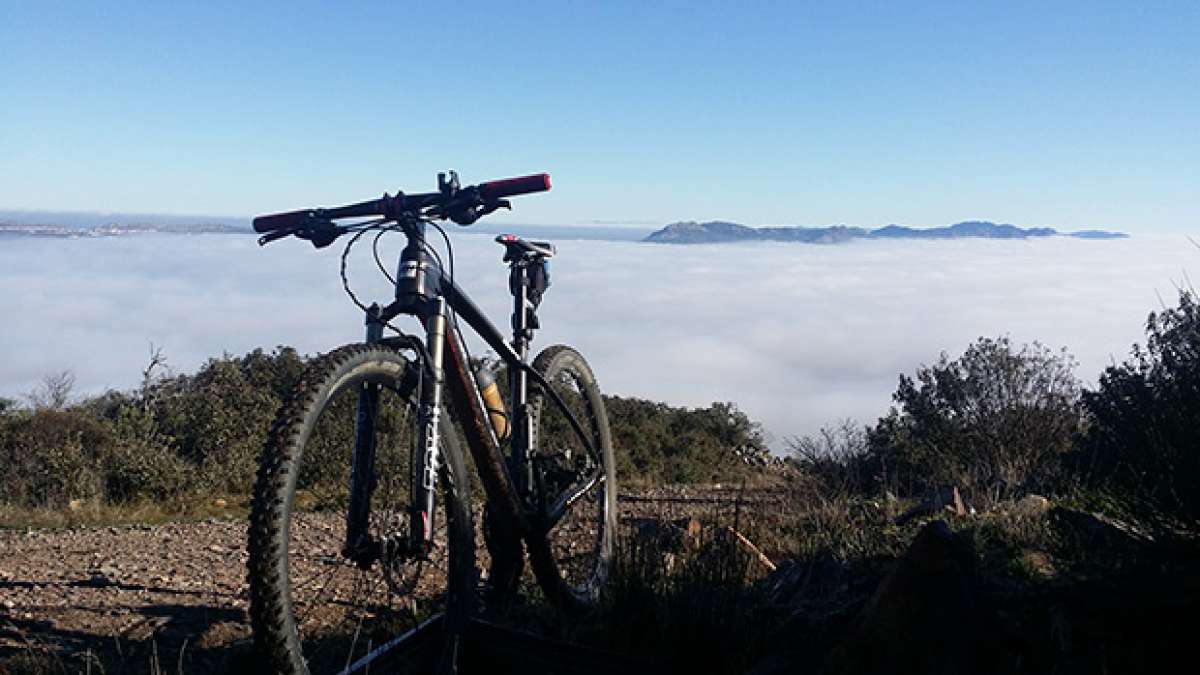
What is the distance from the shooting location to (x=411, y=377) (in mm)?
2689

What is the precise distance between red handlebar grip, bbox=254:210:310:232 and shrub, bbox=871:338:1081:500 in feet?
19.5

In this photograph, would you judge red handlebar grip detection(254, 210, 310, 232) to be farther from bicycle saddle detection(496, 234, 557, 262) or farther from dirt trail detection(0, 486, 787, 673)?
dirt trail detection(0, 486, 787, 673)

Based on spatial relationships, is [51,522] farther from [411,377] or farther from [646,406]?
[646,406]

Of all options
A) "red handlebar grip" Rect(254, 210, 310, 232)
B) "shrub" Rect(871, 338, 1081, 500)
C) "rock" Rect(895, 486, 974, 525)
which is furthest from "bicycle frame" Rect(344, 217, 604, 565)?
"shrub" Rect(871, 338, 1081, 500)

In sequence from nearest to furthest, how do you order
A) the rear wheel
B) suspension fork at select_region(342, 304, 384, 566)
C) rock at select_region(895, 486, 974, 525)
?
the rear wheel
suspension fork at select_region(342, 304, 384, 566)
rock at select_region(895, 486, 974, 525)

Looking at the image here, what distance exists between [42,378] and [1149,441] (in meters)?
14.0

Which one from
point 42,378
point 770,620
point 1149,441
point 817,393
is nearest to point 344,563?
point 770,620

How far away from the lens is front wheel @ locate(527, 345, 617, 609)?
3664mm

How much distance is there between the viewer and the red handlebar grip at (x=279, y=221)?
3.02 m

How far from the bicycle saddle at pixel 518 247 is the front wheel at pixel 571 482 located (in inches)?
19.0

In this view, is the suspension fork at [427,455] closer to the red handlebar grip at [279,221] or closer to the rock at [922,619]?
the red handlebar grip at [279,221]

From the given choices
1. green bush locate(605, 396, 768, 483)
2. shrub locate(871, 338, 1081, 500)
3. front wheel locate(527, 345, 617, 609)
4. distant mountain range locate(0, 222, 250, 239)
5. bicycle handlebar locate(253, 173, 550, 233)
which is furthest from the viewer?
green bush locate(605, 396, 768, 483)

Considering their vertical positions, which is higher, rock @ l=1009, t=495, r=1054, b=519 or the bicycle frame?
A: the bicycle frame

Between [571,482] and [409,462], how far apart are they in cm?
145
